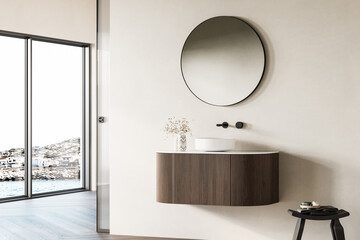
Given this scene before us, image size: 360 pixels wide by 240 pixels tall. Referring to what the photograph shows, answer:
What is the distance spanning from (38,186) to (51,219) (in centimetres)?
173

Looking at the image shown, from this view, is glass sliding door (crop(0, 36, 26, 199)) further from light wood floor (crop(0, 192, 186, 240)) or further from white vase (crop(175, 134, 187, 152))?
white vase (crop(175, 134, 187, 152))

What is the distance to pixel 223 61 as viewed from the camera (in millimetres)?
4293

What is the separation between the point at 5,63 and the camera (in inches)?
257

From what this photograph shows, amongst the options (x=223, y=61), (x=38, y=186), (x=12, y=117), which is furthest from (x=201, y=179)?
(x=38, y=186)

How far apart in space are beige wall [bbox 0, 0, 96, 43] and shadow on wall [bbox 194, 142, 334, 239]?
3.83m

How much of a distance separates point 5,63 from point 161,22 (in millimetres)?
2940

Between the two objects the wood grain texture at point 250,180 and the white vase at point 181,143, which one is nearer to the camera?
the wood grain texture at point 250,180

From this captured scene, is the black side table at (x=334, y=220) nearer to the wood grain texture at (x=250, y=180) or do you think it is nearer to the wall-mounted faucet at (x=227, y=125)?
the wood grain texture at (x=250, y=180)

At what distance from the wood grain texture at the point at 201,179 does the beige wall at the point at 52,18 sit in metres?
3.65

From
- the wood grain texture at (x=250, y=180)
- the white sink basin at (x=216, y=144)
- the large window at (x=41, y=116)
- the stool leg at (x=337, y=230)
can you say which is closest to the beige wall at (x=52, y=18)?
the large window at (x=41, y=116)

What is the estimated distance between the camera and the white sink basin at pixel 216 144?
4043mm

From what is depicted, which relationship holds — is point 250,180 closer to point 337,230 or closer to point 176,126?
point 337,230

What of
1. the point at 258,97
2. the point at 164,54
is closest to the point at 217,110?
the point at 258,97

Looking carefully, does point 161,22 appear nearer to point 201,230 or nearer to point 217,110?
point 217,110
